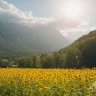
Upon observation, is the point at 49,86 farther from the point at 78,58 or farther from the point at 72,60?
the point at 78,58

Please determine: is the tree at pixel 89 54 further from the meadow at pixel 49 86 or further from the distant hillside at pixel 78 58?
the meadow at pixel 49 86

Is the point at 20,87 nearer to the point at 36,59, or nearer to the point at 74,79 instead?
the point at 74,79

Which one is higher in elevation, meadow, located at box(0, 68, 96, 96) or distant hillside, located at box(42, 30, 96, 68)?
distant hillside, located at box(42, 30, 96, 68)

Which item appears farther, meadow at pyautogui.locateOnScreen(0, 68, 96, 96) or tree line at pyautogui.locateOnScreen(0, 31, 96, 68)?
tree line at pyautogui.locateOnScreen(0, 31, 96, 68)

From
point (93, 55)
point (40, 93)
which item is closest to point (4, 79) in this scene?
point (40, 93)

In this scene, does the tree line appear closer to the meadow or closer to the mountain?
the mountain

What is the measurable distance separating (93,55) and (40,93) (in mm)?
67292

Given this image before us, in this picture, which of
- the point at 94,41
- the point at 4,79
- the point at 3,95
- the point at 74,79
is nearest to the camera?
the point at 74,79

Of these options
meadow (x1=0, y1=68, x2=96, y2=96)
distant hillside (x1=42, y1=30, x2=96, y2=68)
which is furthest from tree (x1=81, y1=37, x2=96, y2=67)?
meadow (x1=0, y1=68, x2=96, y2=96)

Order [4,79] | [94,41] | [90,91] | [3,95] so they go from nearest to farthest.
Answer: [90,91] < [3,95] < [4,79] < [94,41]

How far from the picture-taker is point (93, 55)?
7600 centimetres

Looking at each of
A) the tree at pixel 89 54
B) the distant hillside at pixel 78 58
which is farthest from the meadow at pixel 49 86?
the tree at pixel 89 54

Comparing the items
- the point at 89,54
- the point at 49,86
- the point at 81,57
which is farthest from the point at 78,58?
the point at 49,86

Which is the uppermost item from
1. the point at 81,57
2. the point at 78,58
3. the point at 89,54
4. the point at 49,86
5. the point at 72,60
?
the point at 89,54
